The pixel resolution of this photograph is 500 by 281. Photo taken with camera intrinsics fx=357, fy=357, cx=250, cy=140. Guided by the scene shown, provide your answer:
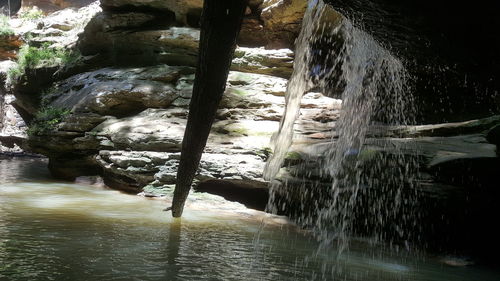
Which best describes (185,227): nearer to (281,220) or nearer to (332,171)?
(281,220)

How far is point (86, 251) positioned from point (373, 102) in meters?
4.76

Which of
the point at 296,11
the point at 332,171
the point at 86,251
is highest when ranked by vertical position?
the point at 296,11

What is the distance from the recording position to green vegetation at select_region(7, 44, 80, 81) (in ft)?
32.8

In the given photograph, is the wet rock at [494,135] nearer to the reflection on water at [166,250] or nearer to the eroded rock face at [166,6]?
the reflection on water at [166,250]

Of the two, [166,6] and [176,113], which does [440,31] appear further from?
[166,6]

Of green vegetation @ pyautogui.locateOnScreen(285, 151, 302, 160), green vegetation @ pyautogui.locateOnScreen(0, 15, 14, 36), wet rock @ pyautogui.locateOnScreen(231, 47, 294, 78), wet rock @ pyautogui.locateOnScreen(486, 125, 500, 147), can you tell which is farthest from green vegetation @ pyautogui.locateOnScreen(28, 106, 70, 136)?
wet rock @ pyautogui.locateOnScreen(486, 125, 500, 147)

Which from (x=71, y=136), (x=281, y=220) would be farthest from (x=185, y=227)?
(x=71, y=136)

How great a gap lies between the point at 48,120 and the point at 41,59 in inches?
130

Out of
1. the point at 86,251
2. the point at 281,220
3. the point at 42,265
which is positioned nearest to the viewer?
the point at 42,265

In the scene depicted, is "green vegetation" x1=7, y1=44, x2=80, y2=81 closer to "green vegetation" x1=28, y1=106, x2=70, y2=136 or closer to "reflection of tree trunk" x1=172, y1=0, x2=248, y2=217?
"green vegetation" x1=28, y1=106, x2=70, y2=136

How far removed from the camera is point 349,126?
5812 millimetres

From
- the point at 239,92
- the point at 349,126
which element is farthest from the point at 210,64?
the point at 239,92

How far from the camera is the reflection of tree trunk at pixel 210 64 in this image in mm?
1001

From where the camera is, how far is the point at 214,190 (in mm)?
6262
